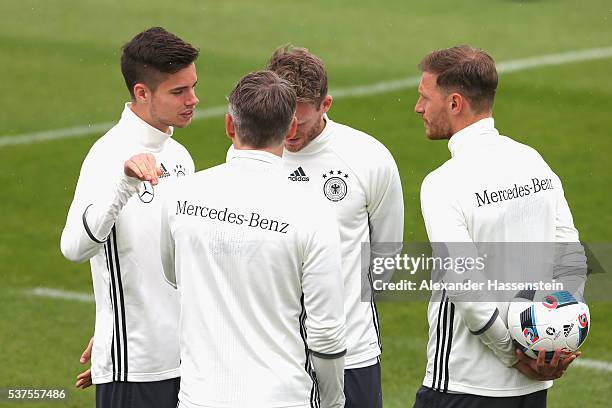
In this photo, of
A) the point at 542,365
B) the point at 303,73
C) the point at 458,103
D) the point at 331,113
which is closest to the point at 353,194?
the point at 303,73

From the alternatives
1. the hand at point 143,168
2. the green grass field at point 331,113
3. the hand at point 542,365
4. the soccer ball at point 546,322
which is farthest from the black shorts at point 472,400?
the green grass field at point 331,113

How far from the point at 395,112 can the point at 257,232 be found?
10.5 metres

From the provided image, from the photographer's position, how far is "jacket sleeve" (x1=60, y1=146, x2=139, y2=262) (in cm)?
437

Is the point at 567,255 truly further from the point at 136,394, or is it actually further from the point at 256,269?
the point at 136,394

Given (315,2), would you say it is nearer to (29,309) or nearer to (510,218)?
(29,309)

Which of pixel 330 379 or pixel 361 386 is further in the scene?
pixel 361 386

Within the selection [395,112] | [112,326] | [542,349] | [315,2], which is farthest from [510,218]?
[315,2]

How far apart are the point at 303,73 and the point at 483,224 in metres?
1.08

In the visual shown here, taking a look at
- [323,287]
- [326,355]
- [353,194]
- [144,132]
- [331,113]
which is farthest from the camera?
[331,113]

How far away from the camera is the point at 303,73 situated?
16.0ft

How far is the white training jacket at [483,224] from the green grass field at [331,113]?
8.68 feet

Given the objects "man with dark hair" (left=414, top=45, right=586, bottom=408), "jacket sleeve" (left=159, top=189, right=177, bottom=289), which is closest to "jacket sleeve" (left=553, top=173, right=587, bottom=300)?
"man with dark hair" (left=414, top=45, right=586, bottom=408)

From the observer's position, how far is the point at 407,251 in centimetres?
1019

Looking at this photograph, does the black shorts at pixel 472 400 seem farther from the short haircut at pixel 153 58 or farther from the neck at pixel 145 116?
the short haircut at pixel 153 58
